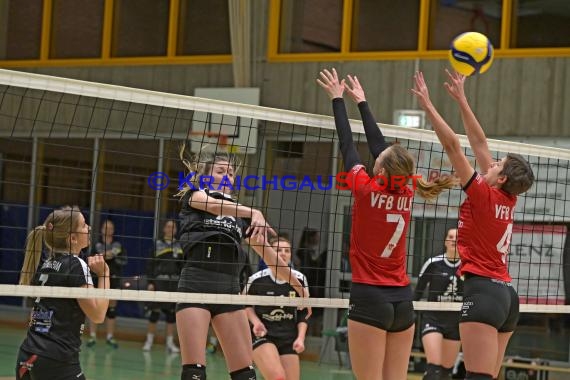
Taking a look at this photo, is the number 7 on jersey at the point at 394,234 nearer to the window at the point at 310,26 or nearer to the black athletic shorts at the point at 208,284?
the black athletic shorts at the point at 208,284

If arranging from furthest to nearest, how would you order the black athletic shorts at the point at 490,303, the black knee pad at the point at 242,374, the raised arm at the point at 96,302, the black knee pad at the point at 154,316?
the black knee pad at the point at 154,316, the black knee pad at the point at 242,374, the black athletic shorts at the point at 490,303, the raised arm at the point at 96,302

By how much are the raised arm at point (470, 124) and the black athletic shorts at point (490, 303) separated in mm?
718

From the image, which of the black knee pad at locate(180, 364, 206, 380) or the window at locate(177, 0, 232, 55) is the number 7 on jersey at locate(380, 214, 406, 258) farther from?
the window at locate(177, 0, 232, 55)

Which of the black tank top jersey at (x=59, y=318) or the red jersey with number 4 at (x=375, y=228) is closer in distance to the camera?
the black tank top jersey at (x=59, y=318)

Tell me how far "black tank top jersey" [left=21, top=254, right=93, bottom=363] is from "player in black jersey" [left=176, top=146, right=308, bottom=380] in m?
1.00

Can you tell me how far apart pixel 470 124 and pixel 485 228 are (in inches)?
25.5

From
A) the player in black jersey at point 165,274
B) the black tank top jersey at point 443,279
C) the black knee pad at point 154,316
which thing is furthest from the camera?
the black knee pad at point 154,316

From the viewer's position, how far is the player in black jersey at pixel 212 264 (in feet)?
20.7

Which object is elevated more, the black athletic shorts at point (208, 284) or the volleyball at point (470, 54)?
the volleyball at point (470, 54)

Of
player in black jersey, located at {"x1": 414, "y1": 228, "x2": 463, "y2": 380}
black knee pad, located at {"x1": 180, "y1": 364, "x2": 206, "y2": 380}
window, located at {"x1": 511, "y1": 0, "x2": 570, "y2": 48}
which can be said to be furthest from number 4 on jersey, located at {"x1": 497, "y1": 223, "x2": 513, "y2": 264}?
window, located at {"x1": 511, "y1": 0, "x2": 570, "y2": 48}

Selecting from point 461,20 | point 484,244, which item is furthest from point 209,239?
point 461,20

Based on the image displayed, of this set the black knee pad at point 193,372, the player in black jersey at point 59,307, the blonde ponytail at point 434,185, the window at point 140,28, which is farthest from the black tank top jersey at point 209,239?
the window at point 140,28

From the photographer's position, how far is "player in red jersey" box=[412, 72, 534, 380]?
5531 millimetres

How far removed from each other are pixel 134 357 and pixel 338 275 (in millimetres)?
3099
